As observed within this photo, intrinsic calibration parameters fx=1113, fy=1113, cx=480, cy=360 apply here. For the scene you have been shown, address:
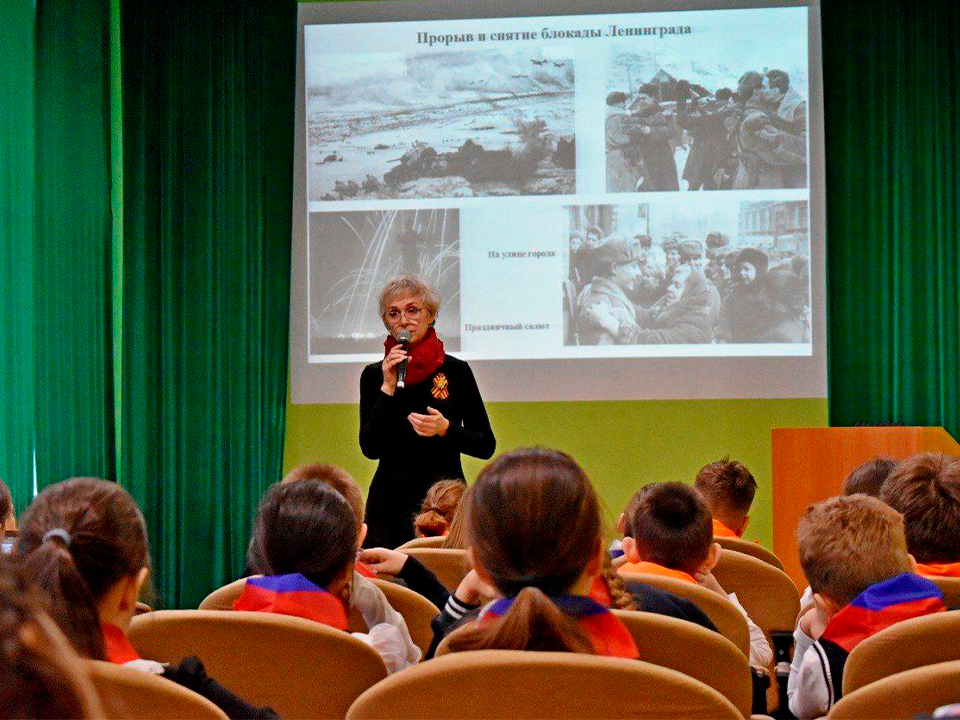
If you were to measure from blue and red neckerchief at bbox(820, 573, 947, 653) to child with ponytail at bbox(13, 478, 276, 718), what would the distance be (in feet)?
3.52

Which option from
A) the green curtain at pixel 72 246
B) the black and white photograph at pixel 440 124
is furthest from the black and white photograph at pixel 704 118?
the green curtain at pixel 72 246

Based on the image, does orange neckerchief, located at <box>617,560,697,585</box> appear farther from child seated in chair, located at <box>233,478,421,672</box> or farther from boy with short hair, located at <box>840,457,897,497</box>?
boy with short hair, located at <box>840,457,897,497</box>

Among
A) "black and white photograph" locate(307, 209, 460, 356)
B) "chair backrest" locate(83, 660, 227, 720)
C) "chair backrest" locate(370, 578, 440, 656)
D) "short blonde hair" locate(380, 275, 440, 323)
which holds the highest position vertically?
"black and white photograph" locate(307, 209, 460, 356)

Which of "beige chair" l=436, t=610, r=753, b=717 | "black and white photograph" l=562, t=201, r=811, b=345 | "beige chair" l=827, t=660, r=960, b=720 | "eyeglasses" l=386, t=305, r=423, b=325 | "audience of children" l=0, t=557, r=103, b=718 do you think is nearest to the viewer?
"audience of children" l=0, t=557, r=103, b=718

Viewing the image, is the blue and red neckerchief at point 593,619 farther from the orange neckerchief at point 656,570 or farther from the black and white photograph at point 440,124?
the black and white photograph at point 440,124

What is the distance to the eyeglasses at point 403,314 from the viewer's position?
4.21 metres

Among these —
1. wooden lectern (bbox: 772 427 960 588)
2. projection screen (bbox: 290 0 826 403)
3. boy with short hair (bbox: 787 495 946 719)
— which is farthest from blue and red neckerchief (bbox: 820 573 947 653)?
projection screen (bbox: 290 0 826 403)

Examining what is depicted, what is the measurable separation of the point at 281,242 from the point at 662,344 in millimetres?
2180

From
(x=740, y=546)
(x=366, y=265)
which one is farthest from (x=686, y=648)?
(x=366, y=265)

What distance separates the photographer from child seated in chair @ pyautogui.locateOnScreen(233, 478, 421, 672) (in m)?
1.91

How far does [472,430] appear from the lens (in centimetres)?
416

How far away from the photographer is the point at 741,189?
18.7 feet

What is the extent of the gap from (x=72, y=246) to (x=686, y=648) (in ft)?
16.2

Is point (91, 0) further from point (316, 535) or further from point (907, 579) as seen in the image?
point (907, 579)
